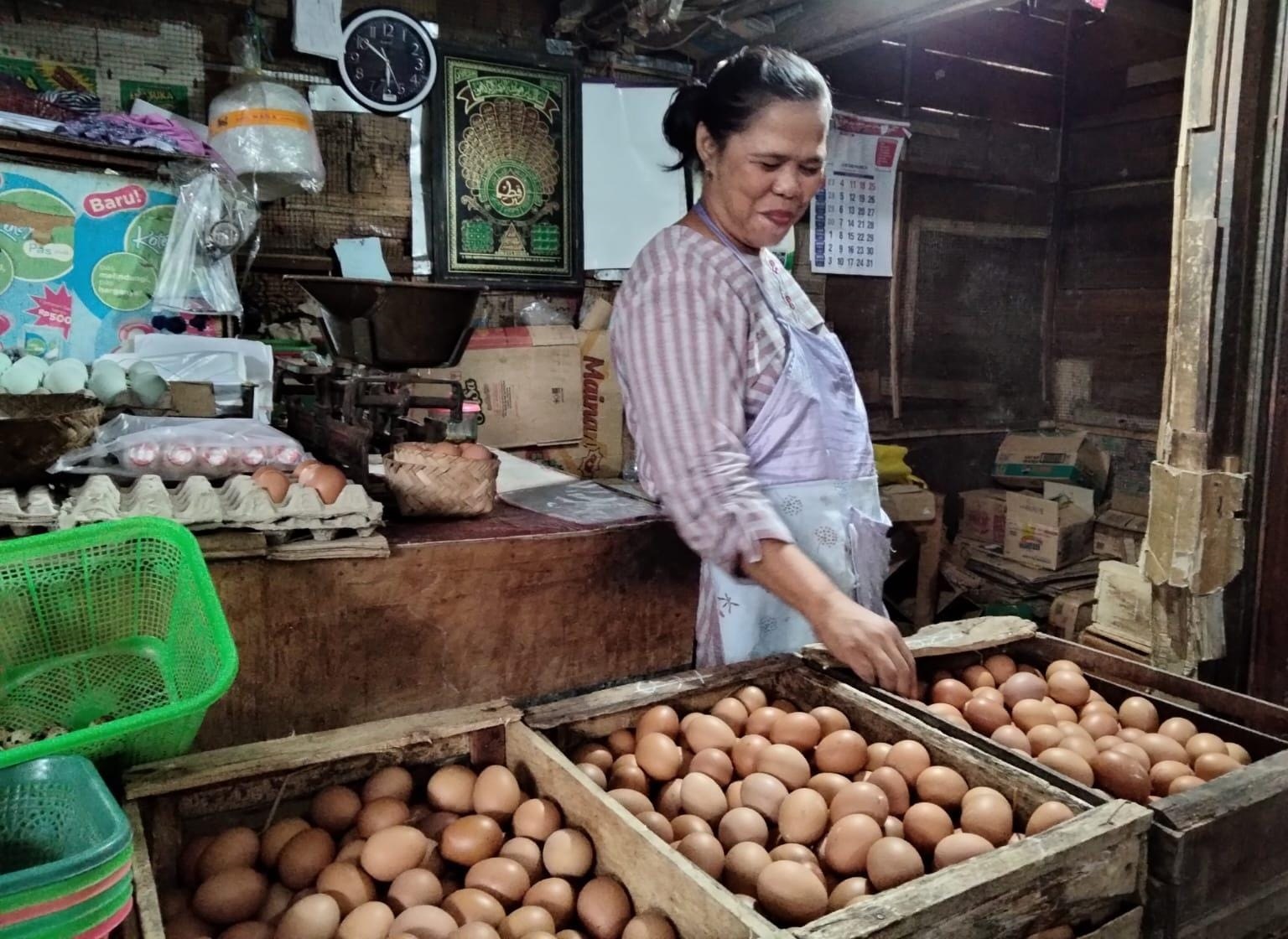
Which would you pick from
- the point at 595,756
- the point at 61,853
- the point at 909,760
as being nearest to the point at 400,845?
the point at 595,756

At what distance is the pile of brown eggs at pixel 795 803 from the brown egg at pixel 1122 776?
0.76ft

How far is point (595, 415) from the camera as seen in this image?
14.7 feet

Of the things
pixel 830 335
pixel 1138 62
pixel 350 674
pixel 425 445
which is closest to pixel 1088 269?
pixel 1138 62

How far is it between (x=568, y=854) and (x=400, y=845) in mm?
247

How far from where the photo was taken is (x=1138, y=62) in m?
5.71

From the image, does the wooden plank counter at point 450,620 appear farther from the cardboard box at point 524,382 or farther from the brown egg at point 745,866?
the cardboard box at point 524,382

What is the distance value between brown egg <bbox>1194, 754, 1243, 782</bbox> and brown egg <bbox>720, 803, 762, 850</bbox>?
76 centimetres

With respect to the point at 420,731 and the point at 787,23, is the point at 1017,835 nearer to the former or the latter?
the point at 420,731

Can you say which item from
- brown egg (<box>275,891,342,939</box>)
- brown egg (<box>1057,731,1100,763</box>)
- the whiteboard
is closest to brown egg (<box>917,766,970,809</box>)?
brown egg (<box>1057,731,1100,763</box>)

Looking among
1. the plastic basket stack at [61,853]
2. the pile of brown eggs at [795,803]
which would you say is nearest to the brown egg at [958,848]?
the pile of brown eggs at [795,803]

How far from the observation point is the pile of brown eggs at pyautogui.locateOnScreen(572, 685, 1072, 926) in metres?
1.32

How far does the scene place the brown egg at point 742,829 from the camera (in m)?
1.44

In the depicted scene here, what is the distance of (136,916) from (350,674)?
1251 mm

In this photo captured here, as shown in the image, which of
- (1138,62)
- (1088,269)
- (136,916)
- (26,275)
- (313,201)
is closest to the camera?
(136,916)
